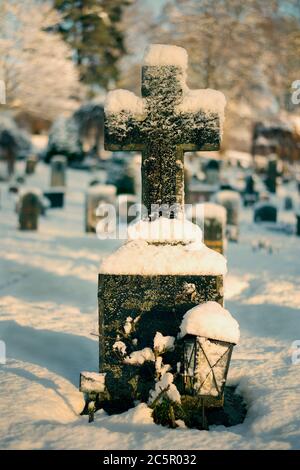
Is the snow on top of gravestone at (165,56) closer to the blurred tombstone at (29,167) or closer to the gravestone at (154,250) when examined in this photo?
the gravestone at (154,250)

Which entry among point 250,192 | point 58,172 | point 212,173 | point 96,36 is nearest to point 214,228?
point 250,192

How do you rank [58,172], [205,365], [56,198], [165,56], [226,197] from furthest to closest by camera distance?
1. [58,172]
2. [56,198]
3. [226,197]
4. [165,56]
5. [205,365]

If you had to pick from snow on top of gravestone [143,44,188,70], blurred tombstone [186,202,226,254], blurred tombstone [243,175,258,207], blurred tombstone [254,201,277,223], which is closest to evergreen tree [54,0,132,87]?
blurred tombstone [243,175,258,207]

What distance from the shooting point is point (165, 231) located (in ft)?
13.0

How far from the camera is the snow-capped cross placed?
3.96 metres

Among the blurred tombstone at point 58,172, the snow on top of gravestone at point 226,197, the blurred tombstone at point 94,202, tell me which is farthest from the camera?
the blurred tombstone at point 58,172

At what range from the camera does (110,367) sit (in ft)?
12.5

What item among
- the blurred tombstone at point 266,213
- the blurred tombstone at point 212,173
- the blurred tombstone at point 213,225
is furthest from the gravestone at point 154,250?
the blurred tombstone at point 212,173

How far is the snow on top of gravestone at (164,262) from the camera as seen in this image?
3.75 metres

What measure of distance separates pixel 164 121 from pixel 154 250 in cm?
102

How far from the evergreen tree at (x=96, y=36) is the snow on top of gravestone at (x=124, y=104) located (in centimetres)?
2946

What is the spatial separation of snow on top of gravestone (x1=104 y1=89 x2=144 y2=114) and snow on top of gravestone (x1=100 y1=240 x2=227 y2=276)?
3.55 feet

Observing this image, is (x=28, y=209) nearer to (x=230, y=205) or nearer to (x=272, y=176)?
(x=230, y=205)
